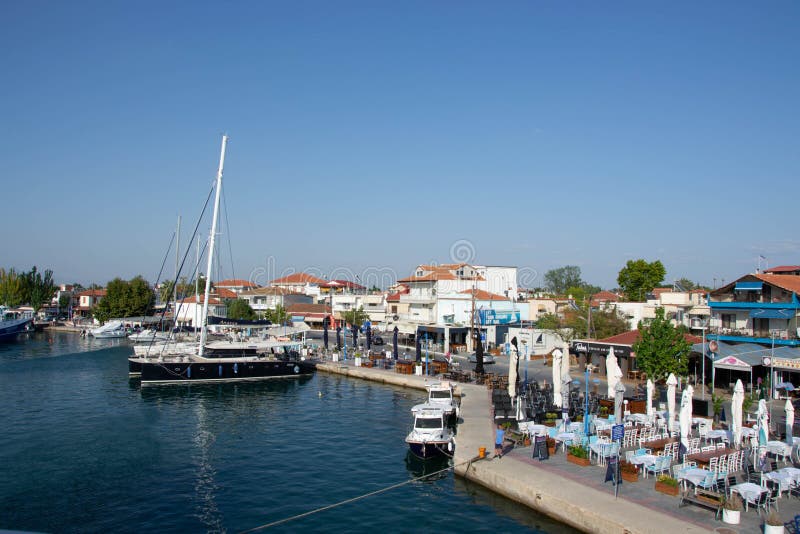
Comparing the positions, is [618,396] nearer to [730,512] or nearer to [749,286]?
[730,512]

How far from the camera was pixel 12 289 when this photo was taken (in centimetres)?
13550

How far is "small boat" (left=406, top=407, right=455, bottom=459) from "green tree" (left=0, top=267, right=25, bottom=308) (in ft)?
461

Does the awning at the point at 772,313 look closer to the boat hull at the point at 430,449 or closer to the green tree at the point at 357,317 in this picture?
the boat hull at the point at 430,449

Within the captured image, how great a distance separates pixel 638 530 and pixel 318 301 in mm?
120359

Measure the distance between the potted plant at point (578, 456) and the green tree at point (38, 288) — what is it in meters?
144

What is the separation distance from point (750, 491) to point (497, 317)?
Result: 51954mm

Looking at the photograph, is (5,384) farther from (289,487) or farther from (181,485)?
(289,487)

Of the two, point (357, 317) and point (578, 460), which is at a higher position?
point (357, 317)

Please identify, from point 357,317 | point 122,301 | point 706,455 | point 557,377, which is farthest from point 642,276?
point 122,301

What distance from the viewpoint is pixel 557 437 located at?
24.3 meters

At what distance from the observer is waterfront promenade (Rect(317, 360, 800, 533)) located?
16516 millimetres

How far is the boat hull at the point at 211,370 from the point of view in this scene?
164ft

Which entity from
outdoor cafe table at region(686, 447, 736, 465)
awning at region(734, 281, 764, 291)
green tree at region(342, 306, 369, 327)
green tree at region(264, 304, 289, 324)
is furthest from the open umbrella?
green tree at region(264, 304, 289, 324)

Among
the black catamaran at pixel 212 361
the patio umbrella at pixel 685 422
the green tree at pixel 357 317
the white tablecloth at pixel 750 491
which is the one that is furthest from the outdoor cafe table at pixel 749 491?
the green tree at pixel 357 317
